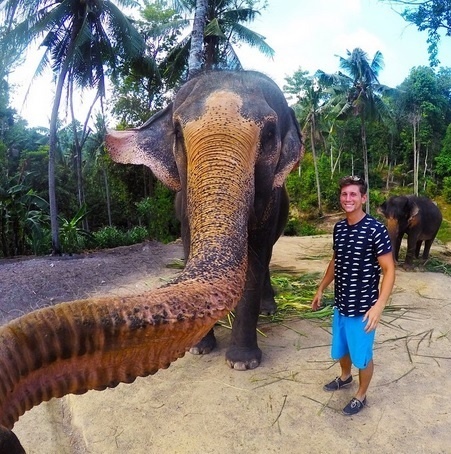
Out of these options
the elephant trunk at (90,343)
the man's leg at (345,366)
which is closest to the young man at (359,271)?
the man's leg at (345,366)

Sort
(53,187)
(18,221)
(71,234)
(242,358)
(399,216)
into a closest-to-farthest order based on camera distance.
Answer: (242,358) → (399,216) → (53,187) → (18,221) → (71,234)

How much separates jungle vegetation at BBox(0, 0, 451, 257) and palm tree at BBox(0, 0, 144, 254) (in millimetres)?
46

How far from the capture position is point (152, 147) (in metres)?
3.97

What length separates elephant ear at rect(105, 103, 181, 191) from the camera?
3.86 metres

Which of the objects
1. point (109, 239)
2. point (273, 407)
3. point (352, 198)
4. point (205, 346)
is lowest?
point (109, 239)

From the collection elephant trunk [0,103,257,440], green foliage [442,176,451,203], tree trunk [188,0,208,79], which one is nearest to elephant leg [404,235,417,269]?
tree trunk [188,0,208,79]

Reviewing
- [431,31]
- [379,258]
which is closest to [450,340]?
[379,258]

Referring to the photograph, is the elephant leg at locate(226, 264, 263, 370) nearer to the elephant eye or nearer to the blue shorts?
the blue shorts

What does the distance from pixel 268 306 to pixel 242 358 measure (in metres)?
1.65

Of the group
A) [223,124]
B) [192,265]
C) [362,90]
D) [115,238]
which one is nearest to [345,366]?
[223,124]

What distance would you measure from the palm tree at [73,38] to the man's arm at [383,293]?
1404 centimetres

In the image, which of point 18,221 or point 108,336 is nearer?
point 108,336

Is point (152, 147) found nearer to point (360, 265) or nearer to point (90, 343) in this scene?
point (360, 265)

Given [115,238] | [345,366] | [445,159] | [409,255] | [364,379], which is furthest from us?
[445,159]
